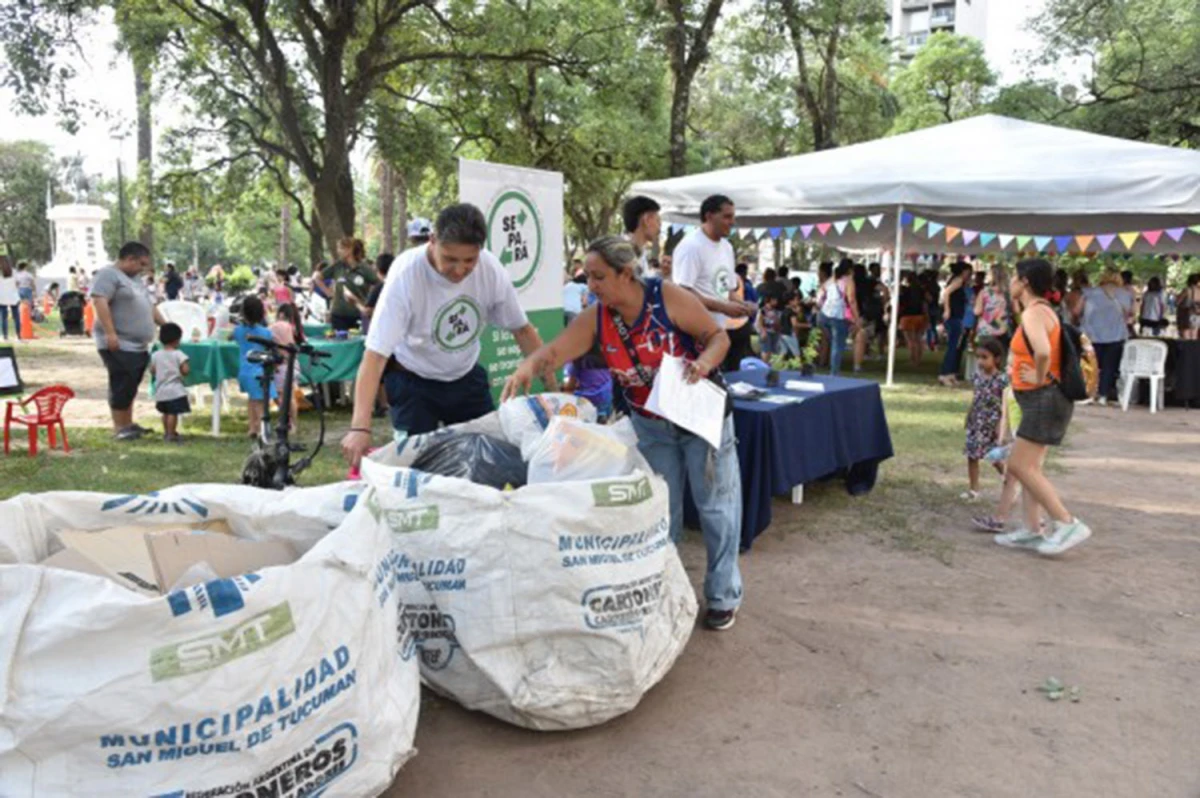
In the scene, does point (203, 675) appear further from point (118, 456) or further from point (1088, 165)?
point (1088, 165)

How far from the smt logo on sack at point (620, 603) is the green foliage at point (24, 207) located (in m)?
54.8

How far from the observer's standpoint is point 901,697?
3297 mm

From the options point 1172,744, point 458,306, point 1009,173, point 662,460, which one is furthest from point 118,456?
point 1009,173

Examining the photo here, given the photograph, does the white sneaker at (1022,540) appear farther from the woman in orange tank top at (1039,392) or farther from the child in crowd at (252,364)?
the child in crowd at (252,364)

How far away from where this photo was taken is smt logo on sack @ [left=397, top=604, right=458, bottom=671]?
2895 mm

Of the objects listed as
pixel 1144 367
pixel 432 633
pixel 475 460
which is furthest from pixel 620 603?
pixel 1144 367

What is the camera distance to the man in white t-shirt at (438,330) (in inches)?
133

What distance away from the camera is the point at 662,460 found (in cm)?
369

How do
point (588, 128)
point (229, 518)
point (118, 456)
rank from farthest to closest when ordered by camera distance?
point (588, 128), point (118, 456), point (229, 518)

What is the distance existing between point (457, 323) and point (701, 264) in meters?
2.94

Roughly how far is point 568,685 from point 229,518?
3.85 feet

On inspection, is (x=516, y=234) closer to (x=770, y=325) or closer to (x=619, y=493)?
(x=619, y=493)

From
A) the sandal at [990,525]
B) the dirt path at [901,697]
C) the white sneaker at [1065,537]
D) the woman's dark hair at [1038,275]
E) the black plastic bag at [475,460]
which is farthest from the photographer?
the sandal at [990,525]

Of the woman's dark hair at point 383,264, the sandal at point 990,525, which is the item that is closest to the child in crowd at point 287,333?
the woman's dark hair at point 383,264
